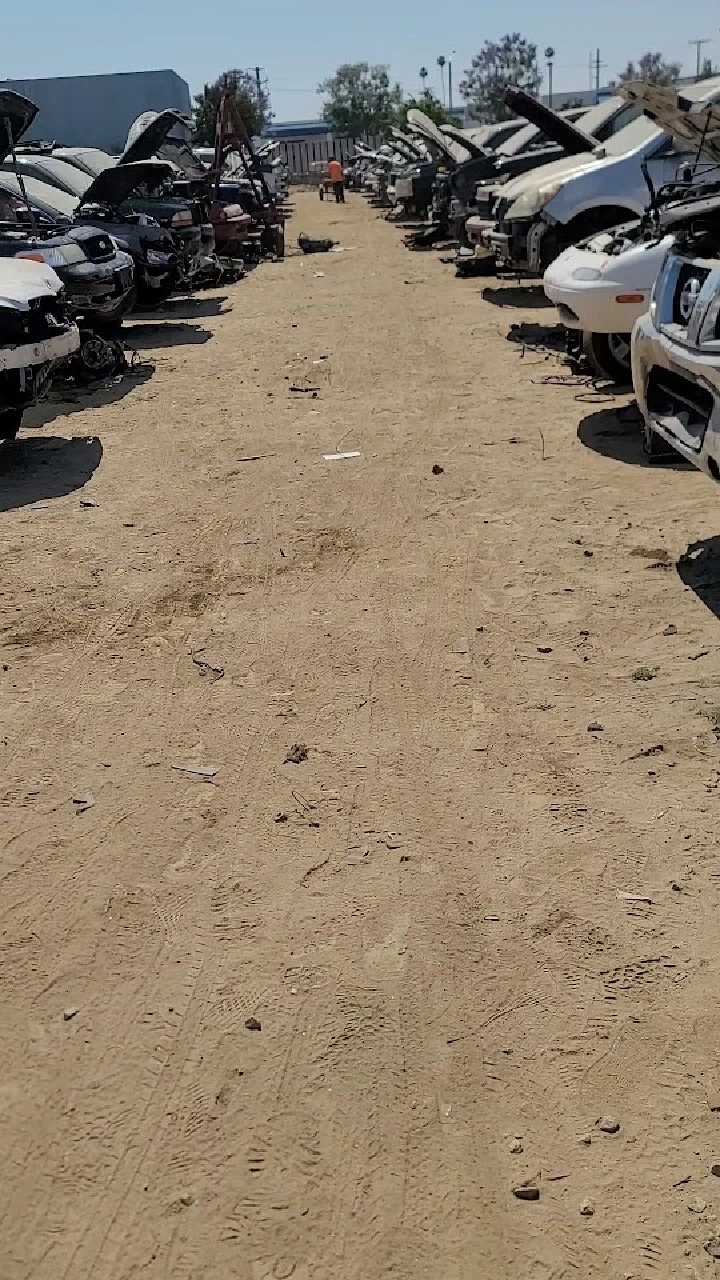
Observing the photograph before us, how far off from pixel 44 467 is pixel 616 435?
3838 mm

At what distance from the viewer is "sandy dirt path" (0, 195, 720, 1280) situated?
2.41 m

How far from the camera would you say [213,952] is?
316 cm

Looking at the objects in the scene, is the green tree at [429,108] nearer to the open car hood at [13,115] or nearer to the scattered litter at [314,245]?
the scattered litter at [314,245]

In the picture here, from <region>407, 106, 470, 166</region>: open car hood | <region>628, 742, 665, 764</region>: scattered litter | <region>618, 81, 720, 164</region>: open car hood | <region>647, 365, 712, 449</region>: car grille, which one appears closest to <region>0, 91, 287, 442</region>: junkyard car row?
<region>407, 106, 470, 166</region>: open car hood

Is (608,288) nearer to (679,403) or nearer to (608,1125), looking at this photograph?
(679,403)

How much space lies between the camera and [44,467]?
319 inches

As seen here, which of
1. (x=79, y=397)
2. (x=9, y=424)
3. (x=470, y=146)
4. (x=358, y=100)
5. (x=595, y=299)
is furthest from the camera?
(x=358, y=100)

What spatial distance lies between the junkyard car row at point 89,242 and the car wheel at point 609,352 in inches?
144

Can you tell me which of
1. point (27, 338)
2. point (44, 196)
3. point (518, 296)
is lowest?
point (518, 296)

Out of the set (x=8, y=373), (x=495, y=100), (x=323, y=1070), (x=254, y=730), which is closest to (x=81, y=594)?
(x=254, y=730)

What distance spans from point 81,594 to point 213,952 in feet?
9.66

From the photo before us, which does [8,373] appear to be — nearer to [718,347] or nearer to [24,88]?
[718,347]

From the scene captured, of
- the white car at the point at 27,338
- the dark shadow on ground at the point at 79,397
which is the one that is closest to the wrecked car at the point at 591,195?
the dark shadow on ground at the point at 79,397

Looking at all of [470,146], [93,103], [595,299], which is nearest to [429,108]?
[93,103]
